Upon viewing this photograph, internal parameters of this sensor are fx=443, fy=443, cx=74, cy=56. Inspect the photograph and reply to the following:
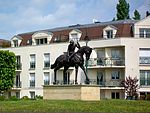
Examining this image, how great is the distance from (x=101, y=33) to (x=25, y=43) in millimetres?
17773

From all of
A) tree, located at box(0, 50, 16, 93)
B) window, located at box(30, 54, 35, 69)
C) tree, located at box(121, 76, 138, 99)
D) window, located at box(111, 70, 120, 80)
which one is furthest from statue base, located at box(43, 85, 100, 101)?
window, located at box(30, 54, 35, 69)

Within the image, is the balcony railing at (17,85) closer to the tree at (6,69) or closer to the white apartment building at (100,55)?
the white apartment building at (100,55)

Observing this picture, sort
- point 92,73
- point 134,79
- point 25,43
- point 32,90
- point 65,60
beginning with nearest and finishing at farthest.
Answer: point 65,60
point 134,79
point 92,73
point 32,90
point 25,43

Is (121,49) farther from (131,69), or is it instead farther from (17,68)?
(17,68)

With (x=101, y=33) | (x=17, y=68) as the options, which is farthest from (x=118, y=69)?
(x=17, y=68)

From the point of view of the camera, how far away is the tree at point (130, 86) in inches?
2692

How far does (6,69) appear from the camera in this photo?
7688 cm

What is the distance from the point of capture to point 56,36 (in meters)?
82.1

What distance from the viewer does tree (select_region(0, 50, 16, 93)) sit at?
3000 inches

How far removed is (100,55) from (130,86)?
350 inches

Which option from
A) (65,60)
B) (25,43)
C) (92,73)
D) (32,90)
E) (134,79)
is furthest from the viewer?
(25,43)

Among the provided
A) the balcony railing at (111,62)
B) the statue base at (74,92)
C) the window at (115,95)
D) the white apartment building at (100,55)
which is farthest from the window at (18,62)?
the statue base at (74,92)

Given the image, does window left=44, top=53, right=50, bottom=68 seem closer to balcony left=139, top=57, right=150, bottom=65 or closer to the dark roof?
the dark roof

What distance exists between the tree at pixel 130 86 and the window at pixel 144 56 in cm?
359
